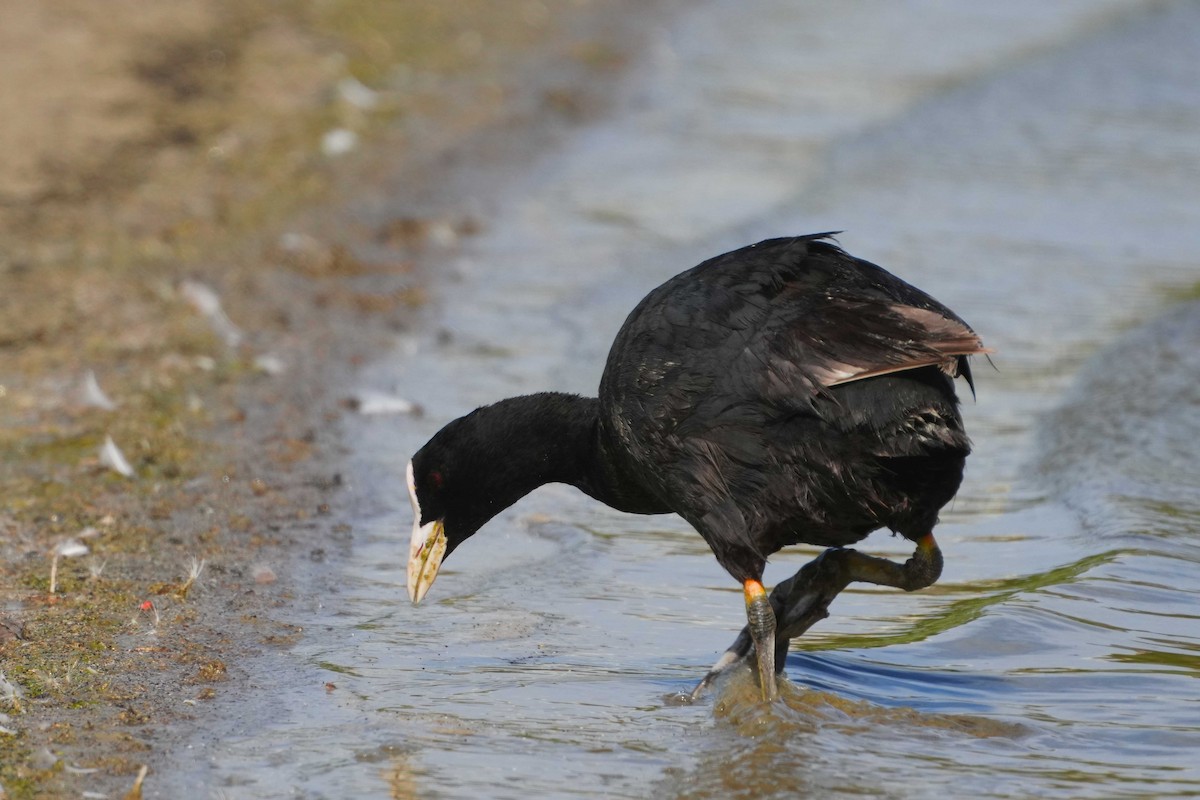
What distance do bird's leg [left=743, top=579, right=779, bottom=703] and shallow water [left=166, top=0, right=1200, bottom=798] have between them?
81 mm

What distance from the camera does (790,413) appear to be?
4.28 m

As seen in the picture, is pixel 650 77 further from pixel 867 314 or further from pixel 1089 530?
pixel 867 314

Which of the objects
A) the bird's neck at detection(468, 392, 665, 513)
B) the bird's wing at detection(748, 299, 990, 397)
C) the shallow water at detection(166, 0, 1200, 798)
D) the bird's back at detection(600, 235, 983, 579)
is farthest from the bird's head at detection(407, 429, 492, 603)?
the bird's wing at detection(748, 299, 990, 397)

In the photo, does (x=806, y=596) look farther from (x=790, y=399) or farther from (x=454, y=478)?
(x=454, y=478)

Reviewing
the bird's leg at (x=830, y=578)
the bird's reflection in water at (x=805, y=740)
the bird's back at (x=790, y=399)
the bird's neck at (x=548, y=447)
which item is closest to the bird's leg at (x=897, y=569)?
the bird's leg at (x=830, y=578)

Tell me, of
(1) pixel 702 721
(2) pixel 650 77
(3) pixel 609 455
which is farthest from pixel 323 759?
(2) pixel 650 77

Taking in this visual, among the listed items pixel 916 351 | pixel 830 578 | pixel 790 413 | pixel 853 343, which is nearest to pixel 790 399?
pixel 790 413

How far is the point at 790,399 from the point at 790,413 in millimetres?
59

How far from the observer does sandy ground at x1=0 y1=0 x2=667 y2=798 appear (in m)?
4.58

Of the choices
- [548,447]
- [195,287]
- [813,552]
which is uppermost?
[548,447]

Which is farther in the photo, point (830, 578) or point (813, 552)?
point (813, 552)

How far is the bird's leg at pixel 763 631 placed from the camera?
4395 mm

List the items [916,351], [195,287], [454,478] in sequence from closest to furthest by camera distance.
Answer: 1. [916,351]
2. [454,478]
3. [195,287]

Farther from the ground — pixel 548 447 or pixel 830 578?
pixel 548 447
